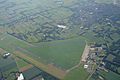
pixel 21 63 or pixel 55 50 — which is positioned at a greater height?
pixel 21 63

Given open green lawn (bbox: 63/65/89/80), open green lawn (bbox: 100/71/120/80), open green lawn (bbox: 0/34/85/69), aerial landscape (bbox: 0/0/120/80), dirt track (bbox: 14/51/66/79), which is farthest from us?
open green lawn (bbox: 0/34/85/69)

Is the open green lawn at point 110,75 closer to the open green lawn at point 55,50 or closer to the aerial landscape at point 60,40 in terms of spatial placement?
the aerial landscape at point 60,40

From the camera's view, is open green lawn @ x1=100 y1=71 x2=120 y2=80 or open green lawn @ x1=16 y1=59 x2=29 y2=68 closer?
open green lawn @ x1=100 y1=71 x2=120 y2=80

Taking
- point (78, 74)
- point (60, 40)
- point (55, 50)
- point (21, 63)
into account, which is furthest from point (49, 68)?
point (60, 40)

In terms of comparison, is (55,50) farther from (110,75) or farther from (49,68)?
(110,75)

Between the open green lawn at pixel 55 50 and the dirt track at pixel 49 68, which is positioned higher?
the dirt track at pixel 49 68

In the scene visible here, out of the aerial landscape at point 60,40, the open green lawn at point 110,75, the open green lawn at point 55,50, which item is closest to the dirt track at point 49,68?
the aerial landscape at point 60,40

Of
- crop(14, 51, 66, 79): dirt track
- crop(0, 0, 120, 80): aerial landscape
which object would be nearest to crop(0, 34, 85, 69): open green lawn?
crop(0, 0, 120, 80): aerial landscape

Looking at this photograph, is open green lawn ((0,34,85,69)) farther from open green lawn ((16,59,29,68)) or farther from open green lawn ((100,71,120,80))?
open green lawn ((100,71,120,80))
